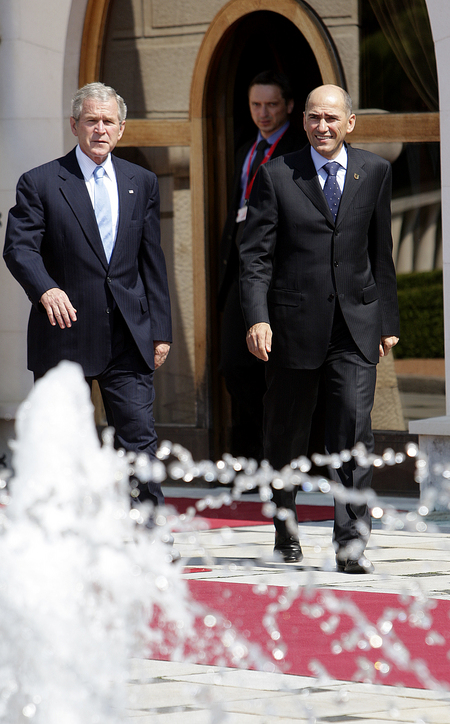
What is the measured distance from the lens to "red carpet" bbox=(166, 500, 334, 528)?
5.93 m

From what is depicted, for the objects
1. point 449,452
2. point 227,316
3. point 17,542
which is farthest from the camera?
point 227,316

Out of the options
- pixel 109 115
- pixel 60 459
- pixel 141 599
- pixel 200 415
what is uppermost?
pixel 109 115

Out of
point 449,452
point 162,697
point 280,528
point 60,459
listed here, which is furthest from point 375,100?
point 60,459

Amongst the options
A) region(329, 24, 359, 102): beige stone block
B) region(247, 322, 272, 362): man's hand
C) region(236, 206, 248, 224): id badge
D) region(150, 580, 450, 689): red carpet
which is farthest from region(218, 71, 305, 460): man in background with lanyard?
region(150, 580, 450, 689): red carpet

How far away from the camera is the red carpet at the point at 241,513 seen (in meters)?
5.93

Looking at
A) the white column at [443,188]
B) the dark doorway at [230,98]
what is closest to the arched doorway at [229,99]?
the dark doorway at [230,98]

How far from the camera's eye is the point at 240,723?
8.78ft

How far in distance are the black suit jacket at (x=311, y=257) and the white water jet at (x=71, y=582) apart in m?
2.54

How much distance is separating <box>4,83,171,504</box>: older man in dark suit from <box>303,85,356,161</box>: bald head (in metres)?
0.72

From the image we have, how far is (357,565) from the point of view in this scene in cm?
447

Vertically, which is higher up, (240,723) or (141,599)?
(141,599)

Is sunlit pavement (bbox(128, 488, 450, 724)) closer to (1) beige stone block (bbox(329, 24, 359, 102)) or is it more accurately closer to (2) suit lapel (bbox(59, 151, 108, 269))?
(2) suit lapel (bbox(59, 151, 108, 269))

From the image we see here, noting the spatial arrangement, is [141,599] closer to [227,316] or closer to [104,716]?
[104,716]

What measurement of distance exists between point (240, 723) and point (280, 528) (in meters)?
2.06
